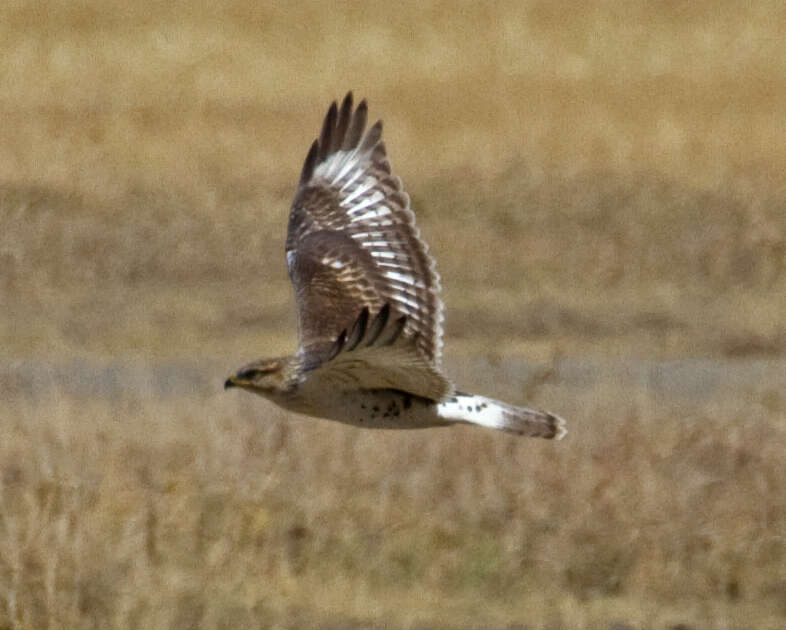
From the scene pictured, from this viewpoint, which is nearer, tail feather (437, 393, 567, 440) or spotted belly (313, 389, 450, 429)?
spotted belly (313, 389, 450, 429)

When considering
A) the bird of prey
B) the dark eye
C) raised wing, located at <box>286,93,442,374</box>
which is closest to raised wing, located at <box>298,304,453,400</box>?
the bird of prey

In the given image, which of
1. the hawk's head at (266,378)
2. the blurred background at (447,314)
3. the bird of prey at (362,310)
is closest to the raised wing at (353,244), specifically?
the bird of prey at (362,310)

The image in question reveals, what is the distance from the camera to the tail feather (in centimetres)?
710

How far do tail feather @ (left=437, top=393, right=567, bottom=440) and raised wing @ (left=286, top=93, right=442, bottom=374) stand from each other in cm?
33

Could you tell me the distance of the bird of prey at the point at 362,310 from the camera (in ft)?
22.3

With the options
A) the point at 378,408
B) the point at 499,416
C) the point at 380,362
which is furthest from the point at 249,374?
the point at 499,416

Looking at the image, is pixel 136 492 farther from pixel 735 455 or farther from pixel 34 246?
pixel 34 246

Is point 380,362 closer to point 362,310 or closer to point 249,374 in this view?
point 362,310

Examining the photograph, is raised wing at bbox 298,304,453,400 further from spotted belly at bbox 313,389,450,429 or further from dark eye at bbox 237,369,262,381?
dark eye at bbox 237,369,262,381

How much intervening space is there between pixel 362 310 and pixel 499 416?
90 cm

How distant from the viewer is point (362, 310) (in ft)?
21.1

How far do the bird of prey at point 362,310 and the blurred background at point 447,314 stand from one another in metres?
1.04

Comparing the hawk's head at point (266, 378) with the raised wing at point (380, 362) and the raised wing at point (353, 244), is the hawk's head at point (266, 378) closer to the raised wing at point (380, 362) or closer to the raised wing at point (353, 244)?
the raised wing at point (380, 362)

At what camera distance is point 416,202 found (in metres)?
17.5
